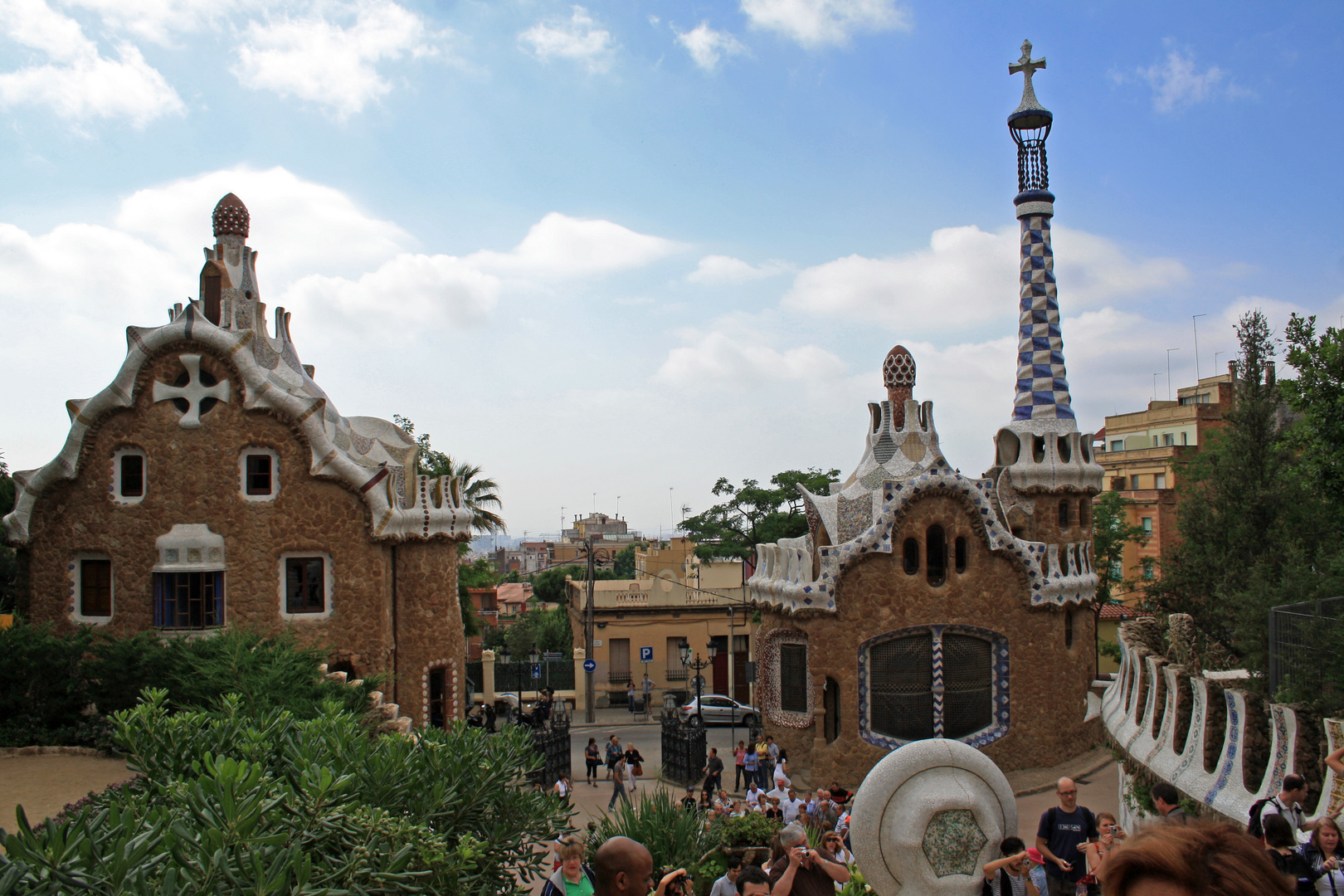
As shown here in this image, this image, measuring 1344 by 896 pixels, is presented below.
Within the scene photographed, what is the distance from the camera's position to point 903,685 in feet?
62.7

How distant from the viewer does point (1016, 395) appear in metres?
22.3

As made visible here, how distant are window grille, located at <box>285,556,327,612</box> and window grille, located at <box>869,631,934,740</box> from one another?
10.3 meters

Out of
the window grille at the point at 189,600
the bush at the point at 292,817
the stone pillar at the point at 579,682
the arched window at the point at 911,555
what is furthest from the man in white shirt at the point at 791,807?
the stone pillar at the point at 579,682

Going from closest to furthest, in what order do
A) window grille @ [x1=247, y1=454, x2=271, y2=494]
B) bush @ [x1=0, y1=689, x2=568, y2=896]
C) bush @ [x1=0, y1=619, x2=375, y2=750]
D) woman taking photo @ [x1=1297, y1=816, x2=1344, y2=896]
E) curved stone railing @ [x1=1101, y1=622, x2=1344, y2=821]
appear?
bush @ [x1=0, y1=689, x2=568, y2=896] < woman taking photo @ [x1=1297, y1=816, x2=1344, y2=896] < curved stone railing @ [x1=1101, y1=622, x2=1344, y2=821] < bush @ [x1=0, y1=619, x2=375, y2=750] < window grille @ [x1=247, y1=454, x2=271, y2=494]

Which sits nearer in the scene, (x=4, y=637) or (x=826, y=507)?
(x=4, y=637)

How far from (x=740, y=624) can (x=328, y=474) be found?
1689 centimetres

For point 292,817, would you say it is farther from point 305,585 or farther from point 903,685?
point 903,685

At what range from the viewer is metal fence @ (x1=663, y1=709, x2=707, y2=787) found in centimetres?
1909

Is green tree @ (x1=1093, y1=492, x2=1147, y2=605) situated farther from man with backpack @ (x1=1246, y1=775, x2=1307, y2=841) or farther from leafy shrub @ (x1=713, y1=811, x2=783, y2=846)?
man with backpack @ (x1=1246, y1=775, x2=1307, y2=841)

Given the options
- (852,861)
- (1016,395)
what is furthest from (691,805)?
(1016,395)

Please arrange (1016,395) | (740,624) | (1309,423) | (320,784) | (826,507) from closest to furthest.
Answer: (320,784), (1309,423), (826,507), (1016,395), (740,624)

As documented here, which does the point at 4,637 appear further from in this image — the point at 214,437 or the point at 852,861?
the point at 852,861

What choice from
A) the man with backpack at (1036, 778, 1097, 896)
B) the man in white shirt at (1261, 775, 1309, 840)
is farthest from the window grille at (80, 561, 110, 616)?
the man in white shirt at (1261, 775, 1309, 840)

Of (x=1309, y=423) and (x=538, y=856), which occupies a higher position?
(x=1309, y=423)
